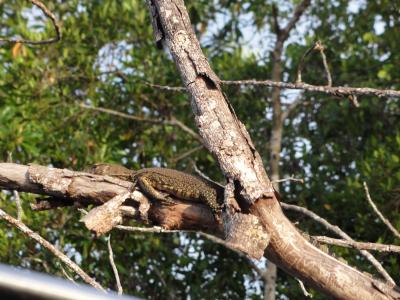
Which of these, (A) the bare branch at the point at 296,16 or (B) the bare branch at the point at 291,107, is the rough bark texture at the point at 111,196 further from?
(A) the bare branch at the point at 296,16

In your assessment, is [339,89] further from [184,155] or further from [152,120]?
[152,120]

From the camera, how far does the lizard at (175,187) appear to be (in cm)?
327

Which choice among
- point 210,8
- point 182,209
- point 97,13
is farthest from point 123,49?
point 182,209

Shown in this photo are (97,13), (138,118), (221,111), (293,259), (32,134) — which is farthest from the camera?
(97,13)

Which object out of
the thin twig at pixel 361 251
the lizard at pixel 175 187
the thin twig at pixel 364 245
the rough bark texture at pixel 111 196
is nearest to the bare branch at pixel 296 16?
the lizard at pixel 175 187

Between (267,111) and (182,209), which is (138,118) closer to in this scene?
(267,111)

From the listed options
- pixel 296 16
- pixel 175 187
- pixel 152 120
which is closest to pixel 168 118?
pixel 152 120

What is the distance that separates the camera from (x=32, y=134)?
7.34m

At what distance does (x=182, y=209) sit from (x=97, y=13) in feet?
19.1

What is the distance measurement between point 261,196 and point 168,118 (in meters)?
5.84

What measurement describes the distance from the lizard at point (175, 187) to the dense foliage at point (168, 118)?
10.8 ft

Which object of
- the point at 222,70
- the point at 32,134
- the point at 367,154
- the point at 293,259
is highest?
the point at 222,70

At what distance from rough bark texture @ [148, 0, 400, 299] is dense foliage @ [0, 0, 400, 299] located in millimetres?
4152

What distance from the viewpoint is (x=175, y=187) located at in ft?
12.0
